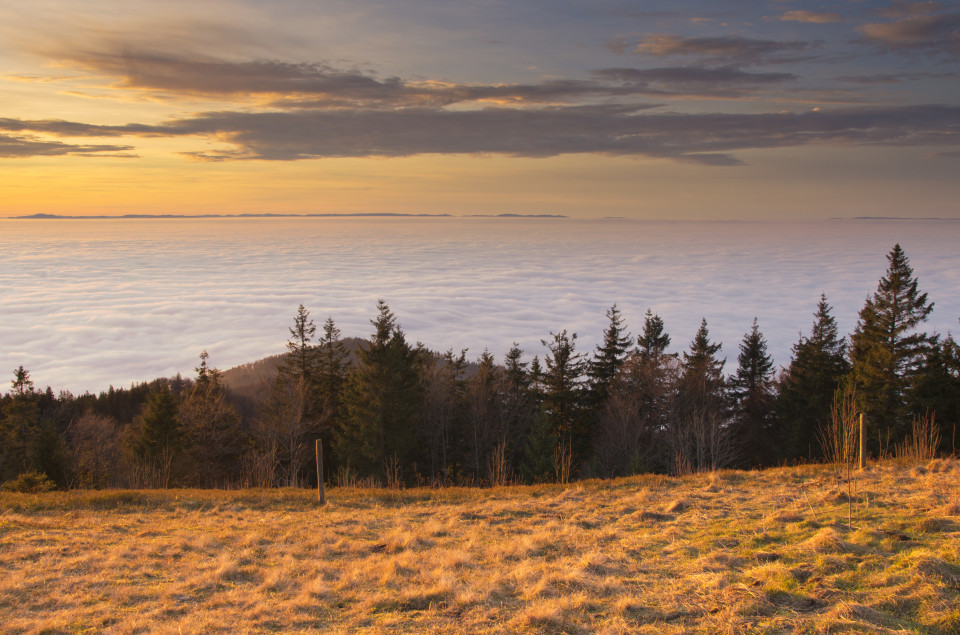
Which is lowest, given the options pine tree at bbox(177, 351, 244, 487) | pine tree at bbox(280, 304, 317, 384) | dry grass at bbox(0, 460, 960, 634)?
pine tree at bbox(177, 351, 244, 487)

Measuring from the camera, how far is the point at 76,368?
116m

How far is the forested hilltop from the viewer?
2855 cm

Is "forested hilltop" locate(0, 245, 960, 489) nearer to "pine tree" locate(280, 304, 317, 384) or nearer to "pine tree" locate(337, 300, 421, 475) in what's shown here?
"pine tree" locate(337, 300, 421, 475)

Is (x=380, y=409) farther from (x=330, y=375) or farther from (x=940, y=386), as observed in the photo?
(x=940, y=386)

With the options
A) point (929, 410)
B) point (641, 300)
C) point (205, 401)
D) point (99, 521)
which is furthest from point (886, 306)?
point (641, 300)

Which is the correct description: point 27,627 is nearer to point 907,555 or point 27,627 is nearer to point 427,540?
point 427,540

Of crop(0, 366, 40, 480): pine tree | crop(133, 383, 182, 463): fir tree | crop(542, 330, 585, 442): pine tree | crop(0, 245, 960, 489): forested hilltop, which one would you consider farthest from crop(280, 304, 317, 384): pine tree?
crop(542, 330, 585, 442): pine tree

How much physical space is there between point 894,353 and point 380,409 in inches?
1134

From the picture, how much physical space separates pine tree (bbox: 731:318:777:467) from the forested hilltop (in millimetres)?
172

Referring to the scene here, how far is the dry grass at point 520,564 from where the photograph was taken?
5918 mm

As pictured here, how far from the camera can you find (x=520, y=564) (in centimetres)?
780

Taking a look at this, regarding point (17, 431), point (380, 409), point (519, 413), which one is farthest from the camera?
point (519, 413)

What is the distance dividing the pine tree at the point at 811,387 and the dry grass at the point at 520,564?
24673 mm

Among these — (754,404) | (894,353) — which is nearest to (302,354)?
(754,404)
